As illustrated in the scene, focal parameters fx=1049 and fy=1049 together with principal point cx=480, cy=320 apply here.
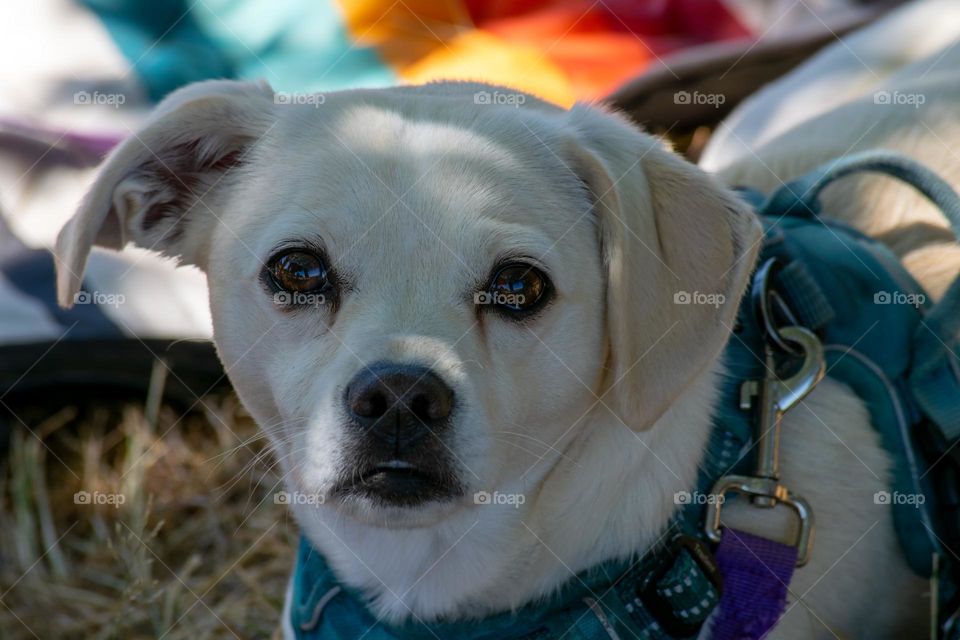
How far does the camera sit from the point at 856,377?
217 cm

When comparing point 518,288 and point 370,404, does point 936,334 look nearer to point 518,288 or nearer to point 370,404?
point 518,288

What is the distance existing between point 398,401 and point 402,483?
17 cm

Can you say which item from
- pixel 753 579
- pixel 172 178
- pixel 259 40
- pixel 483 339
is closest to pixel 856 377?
pixel 753 579

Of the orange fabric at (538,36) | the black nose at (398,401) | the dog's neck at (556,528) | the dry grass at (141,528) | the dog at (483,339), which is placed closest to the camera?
the black nose at (398,401)

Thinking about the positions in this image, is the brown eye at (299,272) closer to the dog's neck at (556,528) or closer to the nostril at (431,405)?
the nostril at (431,405)

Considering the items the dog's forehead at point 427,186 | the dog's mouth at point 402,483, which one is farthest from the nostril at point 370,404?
the dog's forehead at point 427,186

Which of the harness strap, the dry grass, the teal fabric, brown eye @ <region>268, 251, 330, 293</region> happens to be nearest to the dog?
brown eye @ <region>268, 251, 330, 293</region>

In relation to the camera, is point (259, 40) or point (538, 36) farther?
point (538, 36)

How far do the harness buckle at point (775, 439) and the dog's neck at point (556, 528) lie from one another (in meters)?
0.07

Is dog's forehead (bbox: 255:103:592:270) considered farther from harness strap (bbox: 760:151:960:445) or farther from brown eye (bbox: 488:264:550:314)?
harness strap (bbox: 760:151:960:445)

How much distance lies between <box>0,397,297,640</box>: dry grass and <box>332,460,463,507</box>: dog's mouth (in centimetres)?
106

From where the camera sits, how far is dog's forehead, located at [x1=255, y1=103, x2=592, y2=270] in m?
1.88

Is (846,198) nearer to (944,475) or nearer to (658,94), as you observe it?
(944,475)

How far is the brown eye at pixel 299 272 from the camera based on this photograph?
1.92 m
